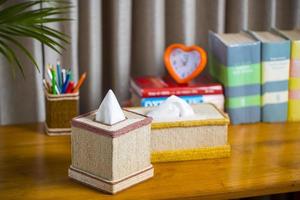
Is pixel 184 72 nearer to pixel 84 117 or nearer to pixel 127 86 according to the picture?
pixel 127 86

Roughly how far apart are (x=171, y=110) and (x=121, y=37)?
37 cm

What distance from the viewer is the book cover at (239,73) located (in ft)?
5.09

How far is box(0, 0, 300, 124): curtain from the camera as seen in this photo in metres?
1.64

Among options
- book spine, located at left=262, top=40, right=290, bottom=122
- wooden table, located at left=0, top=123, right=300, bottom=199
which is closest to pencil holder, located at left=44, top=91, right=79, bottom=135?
wooden table, located at left=0, top=123, right=300, bottom=199

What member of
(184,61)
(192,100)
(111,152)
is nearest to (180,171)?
(111,152)

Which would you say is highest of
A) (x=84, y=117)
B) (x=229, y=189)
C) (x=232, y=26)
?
(x=232, y=26)

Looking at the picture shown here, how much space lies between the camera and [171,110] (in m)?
1.38

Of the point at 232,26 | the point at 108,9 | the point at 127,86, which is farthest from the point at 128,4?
the point at 232,26

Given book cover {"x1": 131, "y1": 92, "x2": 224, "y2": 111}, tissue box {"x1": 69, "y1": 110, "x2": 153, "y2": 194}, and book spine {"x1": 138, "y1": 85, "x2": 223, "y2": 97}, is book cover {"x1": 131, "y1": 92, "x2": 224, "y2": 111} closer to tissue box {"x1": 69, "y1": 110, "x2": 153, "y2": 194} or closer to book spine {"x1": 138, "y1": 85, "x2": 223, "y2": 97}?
book spine {"x1": 138, "y1": 85, "x2": 223, "y2": 97}

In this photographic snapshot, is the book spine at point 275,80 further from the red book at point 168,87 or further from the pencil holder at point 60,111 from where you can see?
the pencil holder at point 60,111

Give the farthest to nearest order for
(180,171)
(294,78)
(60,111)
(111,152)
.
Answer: (294,78) → (60,111) → (180,171) → (111,152)

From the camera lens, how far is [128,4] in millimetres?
1651

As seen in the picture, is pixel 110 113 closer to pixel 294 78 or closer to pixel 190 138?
pixel 190 138

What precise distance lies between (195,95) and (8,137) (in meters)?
0.49
